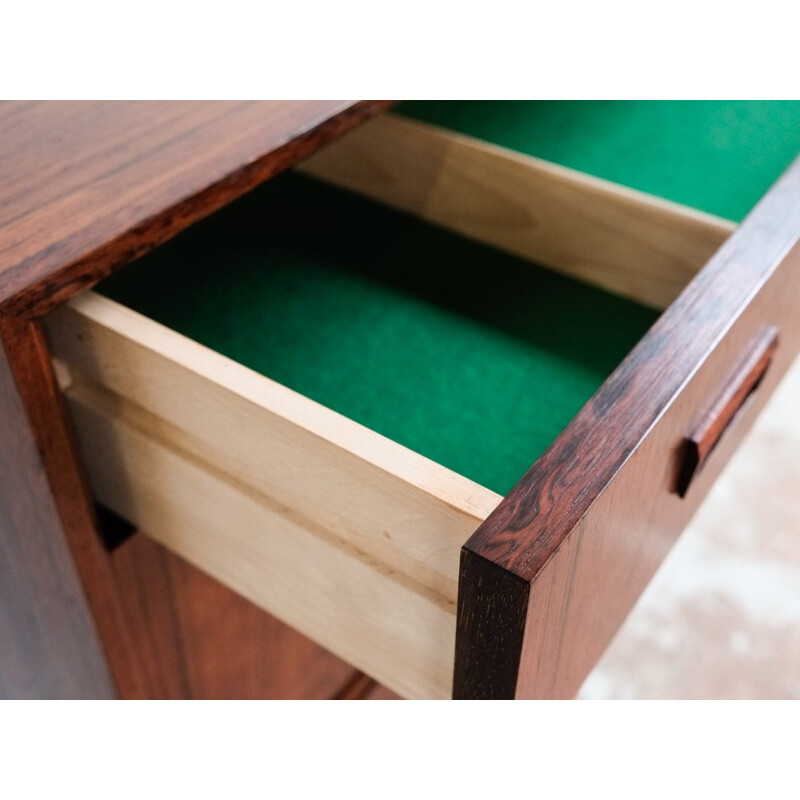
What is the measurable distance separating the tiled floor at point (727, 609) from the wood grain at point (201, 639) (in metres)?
0.34

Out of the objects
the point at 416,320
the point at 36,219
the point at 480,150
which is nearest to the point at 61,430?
the point at 36,219

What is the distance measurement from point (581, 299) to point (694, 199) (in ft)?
0.36

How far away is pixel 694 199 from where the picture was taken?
686 mm

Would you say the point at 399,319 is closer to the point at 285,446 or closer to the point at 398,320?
the point at 398,320

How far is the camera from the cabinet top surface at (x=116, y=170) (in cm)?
46

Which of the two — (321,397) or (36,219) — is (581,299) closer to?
(321,397)

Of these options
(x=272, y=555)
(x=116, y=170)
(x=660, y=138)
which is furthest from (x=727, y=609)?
(x=116, y=170)

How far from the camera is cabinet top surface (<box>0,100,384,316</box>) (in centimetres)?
46

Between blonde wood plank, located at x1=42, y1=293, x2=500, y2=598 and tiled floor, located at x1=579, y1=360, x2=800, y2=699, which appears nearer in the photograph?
blonde wood plank, located at x1=42, y1=293, x2=500, y2=598

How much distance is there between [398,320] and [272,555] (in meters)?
0.20

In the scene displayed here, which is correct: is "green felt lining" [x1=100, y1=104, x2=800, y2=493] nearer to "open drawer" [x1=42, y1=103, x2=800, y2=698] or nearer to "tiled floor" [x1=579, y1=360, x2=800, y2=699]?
"open drawer" [x1=42, y1=103, x2=800, y2=698]

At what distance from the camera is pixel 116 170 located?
52cm

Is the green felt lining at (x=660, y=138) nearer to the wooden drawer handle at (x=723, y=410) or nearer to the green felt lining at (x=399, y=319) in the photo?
the green felt lining at (x=399, y=319)

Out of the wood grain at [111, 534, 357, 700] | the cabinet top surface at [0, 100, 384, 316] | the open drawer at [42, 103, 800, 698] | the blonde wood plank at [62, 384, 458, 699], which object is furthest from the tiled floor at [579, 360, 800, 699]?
the cabinet top surface at [0, 100, 384, 316]
